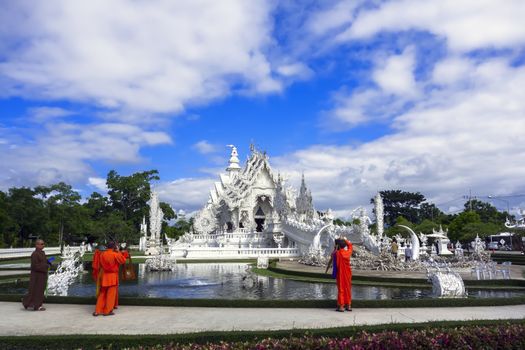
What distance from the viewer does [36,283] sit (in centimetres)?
1062

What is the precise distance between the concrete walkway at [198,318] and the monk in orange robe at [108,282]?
0.29 metres

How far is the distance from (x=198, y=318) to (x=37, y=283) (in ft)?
14.3

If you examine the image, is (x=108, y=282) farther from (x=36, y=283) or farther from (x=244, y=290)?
(x=244, y=290)

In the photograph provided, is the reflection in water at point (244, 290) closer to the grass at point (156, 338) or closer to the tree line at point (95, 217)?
the grass at point (156, 338)

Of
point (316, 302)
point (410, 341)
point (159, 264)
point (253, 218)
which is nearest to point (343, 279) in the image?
point (316, 302)

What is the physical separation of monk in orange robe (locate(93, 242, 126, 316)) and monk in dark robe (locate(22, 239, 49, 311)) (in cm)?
177

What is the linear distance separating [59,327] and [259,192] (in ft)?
143

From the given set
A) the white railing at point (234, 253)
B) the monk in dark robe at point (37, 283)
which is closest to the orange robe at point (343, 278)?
the monk in dark robe at point (37, 283)

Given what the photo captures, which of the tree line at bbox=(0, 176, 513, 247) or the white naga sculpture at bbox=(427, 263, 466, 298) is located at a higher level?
the tree line at bbox=(0, 176, 513, 247)

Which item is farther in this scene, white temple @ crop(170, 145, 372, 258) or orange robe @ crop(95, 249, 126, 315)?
white temple @ crop(170, 145, 372, 258)

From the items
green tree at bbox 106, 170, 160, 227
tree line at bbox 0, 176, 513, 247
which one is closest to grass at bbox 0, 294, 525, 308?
tree line at bbox 0, 176, 513, 247

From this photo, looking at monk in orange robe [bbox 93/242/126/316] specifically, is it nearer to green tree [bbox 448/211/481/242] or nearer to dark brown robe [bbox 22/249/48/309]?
dark brown robe [bbox 22/249/48/309]

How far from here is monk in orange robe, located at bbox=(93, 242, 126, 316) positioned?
1002cm

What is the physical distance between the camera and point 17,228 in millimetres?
46719
